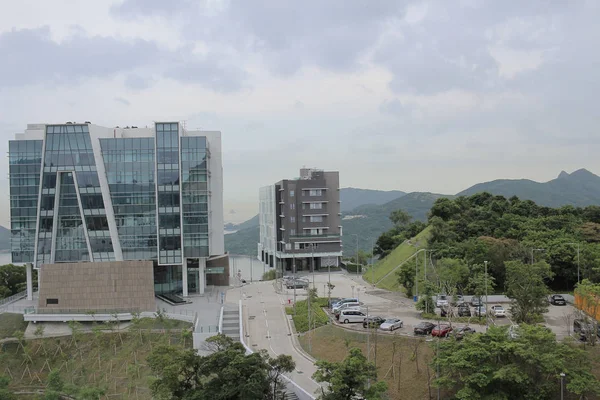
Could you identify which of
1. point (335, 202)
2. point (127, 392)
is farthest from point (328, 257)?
point (127, 392)

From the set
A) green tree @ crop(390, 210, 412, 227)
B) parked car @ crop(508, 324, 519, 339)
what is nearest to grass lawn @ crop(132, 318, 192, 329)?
parked car @ crop(508, 324, 519, 339)

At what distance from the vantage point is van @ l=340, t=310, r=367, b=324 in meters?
32.5

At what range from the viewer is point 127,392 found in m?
28.6

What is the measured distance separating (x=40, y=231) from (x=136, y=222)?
8.43 m

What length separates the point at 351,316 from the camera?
3266 centimetres

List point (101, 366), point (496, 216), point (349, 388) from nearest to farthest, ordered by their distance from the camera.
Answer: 1. point (349, 388)
2. point (101, 366)
3. point (496, 216)

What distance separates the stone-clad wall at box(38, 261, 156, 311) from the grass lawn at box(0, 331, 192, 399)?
383cm

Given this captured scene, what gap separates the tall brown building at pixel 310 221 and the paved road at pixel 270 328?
703 inches

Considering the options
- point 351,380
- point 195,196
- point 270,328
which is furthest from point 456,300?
point 195,196

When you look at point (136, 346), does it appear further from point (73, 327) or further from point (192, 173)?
point (192, 173)

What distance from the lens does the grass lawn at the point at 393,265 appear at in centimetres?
4806

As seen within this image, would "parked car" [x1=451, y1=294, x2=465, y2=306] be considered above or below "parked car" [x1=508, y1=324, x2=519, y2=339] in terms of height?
below

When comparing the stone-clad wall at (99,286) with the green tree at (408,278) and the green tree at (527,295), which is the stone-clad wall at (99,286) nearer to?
the green tree at (408,278)

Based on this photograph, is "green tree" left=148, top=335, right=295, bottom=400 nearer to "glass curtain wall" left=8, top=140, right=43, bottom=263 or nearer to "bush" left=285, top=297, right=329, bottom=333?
"bush" left=285, top=297, right=329, bottom=333
